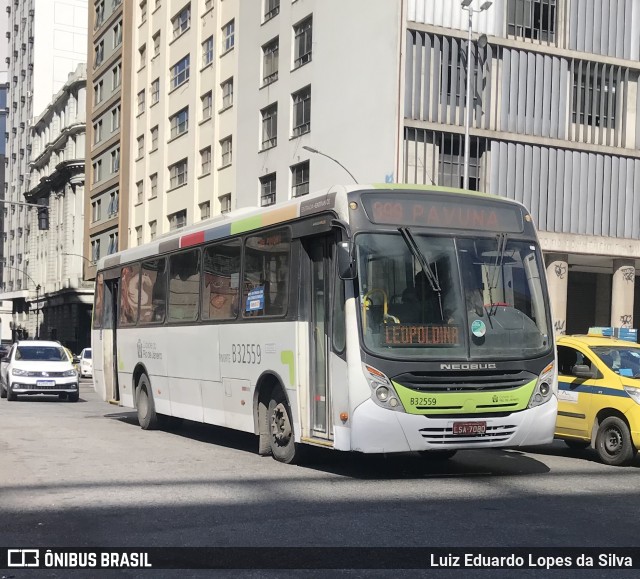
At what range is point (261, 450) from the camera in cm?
1298

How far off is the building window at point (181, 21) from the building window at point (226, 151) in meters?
8.46

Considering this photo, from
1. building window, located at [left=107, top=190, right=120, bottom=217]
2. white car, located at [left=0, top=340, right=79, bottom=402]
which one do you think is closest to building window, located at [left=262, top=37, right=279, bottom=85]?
white car, located at [left=0, top=340, right=79, bottom=402]

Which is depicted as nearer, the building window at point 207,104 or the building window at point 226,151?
the building window at point 226,151

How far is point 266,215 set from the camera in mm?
12898

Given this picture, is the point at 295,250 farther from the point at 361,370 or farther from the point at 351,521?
the point at 351,521

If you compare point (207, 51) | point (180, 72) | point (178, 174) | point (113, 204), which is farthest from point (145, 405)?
point (113, 204)

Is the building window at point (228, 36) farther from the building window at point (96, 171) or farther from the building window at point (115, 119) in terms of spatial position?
the building window at point (96, 171)

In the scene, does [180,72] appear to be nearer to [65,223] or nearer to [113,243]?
[113,243]

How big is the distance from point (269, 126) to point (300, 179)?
4.28m

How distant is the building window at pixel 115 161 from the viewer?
65.3m

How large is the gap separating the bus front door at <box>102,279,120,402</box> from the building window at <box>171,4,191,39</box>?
3732 centimetres

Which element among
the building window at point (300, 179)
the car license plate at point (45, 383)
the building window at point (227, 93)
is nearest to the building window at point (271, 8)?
the building window at point (227, 93)

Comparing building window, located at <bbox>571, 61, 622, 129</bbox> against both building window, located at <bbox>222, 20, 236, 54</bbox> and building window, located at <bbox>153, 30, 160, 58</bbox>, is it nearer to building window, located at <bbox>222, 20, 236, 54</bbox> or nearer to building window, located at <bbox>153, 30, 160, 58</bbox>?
building window, located at <bbox>222, 20, 236, 54</bbox>

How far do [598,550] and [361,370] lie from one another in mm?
3790
